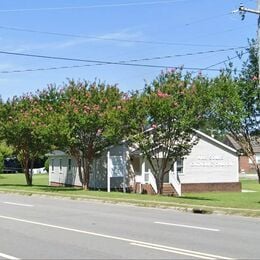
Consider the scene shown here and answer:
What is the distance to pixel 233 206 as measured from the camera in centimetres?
2128

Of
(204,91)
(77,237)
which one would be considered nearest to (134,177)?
(204,91)

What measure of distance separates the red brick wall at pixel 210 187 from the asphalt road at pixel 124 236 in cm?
2389

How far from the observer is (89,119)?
34500mm

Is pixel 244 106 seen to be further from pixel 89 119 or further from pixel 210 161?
pixel 210 161

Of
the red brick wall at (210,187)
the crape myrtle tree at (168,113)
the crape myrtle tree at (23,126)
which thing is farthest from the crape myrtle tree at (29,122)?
the red brick wall at (210,187)

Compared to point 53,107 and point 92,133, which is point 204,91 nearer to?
point 92,133

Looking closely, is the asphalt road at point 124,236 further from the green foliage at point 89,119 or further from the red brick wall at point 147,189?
the red brick wall at point 147,189

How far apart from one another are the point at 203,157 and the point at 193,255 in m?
34.1

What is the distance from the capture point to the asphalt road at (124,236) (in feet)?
33.5

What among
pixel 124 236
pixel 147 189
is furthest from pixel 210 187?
Result: pixel 124 236

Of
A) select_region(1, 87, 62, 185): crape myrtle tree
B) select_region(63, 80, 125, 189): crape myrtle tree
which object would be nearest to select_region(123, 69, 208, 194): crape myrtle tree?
select_region(63, 80, 125, 189): crape myrtle tree

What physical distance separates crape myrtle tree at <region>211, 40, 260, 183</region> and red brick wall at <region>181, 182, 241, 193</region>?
14.8m

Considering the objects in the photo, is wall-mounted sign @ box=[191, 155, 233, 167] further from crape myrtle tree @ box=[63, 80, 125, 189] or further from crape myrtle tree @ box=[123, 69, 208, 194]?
crape myrtle tree @ box=[123, 69, 208, 194]

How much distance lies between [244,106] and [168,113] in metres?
4.07
